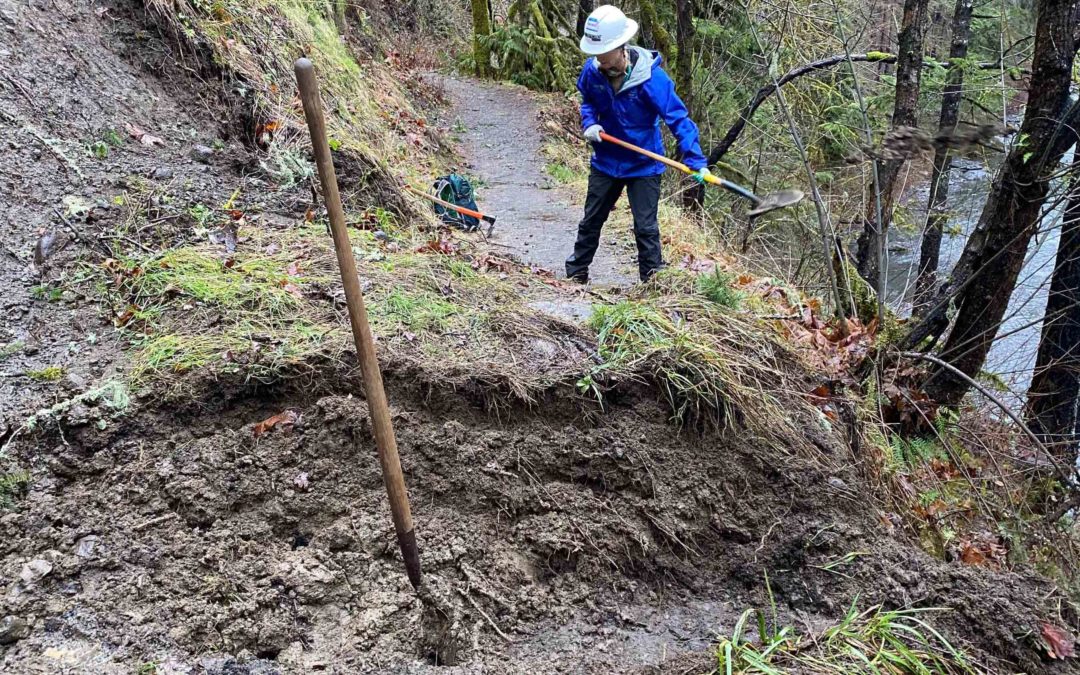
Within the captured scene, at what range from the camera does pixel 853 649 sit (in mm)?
2627

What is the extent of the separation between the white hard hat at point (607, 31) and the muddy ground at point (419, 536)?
8.23 feet

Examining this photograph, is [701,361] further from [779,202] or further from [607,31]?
[607,31]

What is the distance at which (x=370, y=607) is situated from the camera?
2703 mm

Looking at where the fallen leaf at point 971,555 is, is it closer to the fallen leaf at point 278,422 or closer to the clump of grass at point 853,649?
the clump of grass at point 853,649

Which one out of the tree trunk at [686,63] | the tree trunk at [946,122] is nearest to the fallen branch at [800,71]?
the tree trunk at [686,63]

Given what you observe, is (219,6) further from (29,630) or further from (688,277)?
(29,630)

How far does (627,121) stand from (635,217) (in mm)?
676

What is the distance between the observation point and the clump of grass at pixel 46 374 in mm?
3123

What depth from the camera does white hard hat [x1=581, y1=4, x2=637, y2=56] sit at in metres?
4.57

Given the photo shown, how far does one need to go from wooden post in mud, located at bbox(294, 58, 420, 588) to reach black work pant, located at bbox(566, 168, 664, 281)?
9.76ft

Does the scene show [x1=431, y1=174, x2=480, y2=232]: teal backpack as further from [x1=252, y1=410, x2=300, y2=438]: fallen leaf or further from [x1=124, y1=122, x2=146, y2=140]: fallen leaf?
[x1=252, y1=410, x2=300, y2=438]: fallen leaf

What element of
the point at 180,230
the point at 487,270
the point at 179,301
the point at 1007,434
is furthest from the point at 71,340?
the point at 1007,434

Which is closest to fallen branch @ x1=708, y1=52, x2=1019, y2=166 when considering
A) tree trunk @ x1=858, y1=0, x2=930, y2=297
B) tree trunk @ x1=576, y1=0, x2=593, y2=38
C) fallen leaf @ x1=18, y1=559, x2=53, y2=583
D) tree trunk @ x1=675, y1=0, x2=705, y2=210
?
tree trunk @ x1=858, y1=0, x2=930, y2=297

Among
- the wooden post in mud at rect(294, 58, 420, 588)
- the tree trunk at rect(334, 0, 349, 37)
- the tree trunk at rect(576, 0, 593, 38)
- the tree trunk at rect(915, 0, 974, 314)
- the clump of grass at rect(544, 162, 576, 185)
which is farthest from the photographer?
the tree trunk at rect(576, 0, 593, 38)
